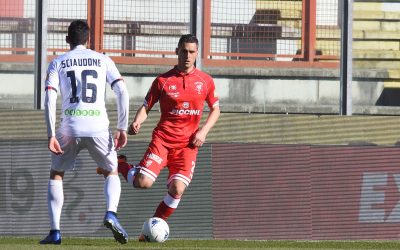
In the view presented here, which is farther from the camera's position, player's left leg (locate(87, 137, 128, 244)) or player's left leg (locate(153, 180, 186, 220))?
player's left leg (locate(153, 180, 186, 220))

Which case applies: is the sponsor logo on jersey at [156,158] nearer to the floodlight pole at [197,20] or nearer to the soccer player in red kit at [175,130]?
the soccer player in red kit at [175,130]

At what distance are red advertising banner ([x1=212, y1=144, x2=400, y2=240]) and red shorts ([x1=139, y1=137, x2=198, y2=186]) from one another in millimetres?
2501

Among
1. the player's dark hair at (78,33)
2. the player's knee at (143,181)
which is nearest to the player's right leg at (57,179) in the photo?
the player's dark hair at (78,33)

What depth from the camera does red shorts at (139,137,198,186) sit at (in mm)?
11781

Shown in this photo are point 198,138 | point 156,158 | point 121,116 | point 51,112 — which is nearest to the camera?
point 51,112

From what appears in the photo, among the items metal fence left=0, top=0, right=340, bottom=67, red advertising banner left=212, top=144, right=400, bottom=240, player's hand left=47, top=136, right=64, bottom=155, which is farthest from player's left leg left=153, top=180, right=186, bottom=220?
metal fence left=0, top=0, right=340, bottom=67

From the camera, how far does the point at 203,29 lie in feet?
47.9

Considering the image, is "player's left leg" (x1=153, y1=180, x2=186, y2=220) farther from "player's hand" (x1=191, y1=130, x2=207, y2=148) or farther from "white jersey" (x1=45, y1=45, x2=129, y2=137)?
"white jersey" (x1=45, y1=45, x2=129, y2=137)

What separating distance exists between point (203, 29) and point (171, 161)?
10.0ft

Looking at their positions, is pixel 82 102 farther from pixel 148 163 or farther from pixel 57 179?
pixel 148 163

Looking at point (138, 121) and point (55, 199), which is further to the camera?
point (138, 121)

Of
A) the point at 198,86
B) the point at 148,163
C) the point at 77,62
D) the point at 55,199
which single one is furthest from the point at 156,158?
the point at 77,62

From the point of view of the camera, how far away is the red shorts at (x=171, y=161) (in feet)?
38.7

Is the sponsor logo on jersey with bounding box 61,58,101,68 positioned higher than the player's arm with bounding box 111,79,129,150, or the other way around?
the sponsor logo on jersey with bounding box 61,58,101,68
